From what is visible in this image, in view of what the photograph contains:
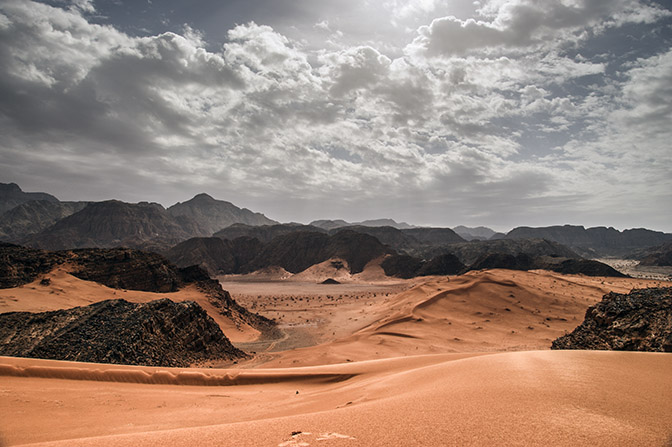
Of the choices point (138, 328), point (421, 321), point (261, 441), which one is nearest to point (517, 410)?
point (261, 441)

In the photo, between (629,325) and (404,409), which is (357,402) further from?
(629,325)

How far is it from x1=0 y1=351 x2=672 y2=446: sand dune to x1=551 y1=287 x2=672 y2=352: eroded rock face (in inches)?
201

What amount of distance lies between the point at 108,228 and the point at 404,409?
607ft

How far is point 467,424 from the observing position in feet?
10.9

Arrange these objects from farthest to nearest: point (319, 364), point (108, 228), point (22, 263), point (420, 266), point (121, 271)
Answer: point (108, 228)
point (420, 266)
point (121, 271)
point (22, 263)
point (319, 364)

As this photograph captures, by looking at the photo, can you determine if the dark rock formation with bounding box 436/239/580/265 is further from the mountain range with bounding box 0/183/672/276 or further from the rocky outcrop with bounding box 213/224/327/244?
the rocky outcrop with bounding box 213/224/327/244

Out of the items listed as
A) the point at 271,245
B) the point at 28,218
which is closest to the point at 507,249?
the point at 271,245

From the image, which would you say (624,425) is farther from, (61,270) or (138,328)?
(61,270)

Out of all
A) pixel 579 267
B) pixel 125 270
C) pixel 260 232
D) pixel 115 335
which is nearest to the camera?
pixel 115 335

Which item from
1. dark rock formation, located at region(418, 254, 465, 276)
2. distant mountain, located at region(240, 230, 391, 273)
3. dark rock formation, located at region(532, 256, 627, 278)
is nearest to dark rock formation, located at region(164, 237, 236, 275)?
distant mountain, located at region(240, 230, 391, 273)

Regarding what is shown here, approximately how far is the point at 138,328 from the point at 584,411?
1495 cm

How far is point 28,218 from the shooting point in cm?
17400

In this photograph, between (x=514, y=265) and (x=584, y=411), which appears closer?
(x=584, y=411)

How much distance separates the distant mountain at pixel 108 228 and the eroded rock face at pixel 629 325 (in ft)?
441
